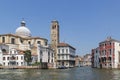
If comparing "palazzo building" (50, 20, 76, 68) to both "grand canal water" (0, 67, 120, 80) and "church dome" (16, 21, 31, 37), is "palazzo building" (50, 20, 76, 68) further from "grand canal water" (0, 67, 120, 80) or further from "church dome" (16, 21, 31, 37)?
"grand canal water" (0, 67, 120, 80)

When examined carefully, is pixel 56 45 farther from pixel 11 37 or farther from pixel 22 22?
pixel 11 37

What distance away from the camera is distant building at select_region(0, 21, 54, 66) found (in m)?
90.9

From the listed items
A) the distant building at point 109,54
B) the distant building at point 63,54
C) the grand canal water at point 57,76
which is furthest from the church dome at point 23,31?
the grand canal water at point 57,76

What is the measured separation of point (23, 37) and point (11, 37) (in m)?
8.84

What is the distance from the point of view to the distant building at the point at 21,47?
9094 cm

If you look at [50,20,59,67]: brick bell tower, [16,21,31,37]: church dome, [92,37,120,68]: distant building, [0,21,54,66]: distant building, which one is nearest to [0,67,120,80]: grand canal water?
[92,37,120,68]: distant building

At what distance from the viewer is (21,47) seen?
105 m

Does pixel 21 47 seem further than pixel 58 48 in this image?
No

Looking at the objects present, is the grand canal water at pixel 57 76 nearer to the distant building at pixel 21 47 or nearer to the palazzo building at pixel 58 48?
the distant building at pixel 21 47

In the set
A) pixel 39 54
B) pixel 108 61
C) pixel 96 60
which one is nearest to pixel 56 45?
pixel 39 54

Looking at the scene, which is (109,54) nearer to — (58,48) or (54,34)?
(58,48)

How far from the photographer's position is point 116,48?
78.2 meters

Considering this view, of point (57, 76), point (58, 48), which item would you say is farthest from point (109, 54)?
point (58, 48)

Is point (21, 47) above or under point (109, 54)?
above
